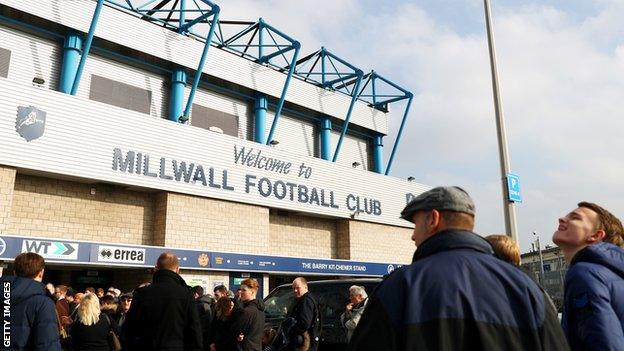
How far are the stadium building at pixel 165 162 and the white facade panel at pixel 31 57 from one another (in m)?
0.05

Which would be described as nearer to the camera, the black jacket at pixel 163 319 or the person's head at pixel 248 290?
the black jacket at pixel 163 319

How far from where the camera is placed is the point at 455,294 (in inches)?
64.4

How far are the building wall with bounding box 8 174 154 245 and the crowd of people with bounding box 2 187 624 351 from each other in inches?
546

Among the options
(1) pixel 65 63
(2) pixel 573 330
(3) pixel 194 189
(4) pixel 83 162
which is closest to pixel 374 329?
(2) pixel 573 330

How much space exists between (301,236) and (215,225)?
19.2 ft

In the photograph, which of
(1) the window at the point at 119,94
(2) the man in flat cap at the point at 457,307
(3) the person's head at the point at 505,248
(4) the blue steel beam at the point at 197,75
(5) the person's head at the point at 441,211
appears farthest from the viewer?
(4) the blue steel beam at the point at 197,75

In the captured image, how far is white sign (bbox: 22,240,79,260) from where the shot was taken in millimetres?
15461

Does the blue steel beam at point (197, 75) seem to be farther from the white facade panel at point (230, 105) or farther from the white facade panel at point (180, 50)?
the white facade panel at point (230, 105)

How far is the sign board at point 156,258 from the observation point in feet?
51.1

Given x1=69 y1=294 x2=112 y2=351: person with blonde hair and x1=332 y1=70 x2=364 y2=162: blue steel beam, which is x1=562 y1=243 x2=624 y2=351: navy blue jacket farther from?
x1=332 y1=70 x2=364 y2=162: blue steel beam

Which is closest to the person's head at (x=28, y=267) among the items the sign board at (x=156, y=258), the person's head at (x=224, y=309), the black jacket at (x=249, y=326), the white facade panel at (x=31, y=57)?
the black jacket at (x=249, y=326)

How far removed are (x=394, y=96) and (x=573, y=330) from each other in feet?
104

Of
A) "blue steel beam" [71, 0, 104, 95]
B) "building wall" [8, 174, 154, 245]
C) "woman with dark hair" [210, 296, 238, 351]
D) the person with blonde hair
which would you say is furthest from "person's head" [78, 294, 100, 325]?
"blue steel beam" [71, 0, 104, 95]

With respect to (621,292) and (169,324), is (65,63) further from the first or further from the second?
(621,292)
